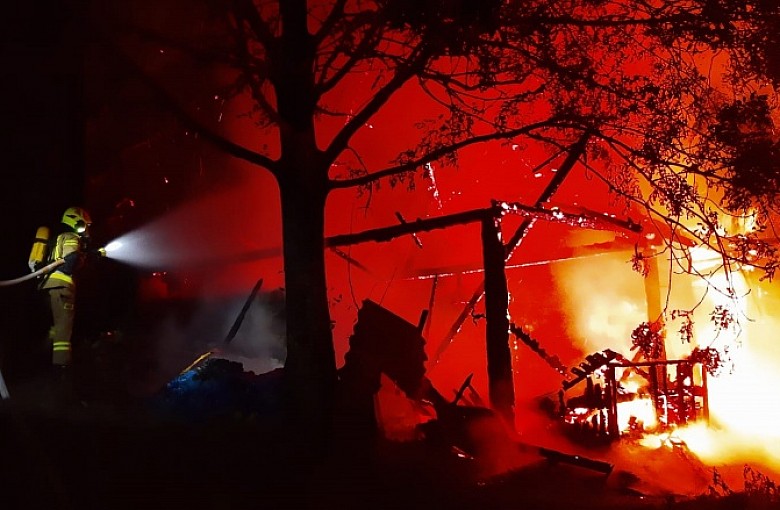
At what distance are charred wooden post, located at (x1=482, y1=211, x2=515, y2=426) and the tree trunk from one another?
2.60 meters

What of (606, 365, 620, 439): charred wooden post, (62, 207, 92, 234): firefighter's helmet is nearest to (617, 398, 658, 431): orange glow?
(606, 365, 620, 439): charred wooden post

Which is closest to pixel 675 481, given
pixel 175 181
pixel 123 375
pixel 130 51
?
pixel 123 375

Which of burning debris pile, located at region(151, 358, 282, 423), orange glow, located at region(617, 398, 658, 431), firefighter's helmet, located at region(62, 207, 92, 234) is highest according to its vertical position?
firefighter's helmet, located at region(62, 207, 92, 234)

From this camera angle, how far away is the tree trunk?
7195 mm

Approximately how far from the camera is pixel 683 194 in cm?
Result: 749

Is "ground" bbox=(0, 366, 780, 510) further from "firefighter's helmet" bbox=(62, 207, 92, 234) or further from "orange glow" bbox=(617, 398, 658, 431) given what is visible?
"firefighter's helmet" bbox=(62, 207, 92, 234)

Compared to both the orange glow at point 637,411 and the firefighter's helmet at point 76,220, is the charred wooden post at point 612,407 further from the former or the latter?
the firefighter's helmet at point 76,220

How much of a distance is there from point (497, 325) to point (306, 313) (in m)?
2.98

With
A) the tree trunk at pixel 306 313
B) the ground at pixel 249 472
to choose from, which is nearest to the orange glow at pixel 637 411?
the ground at pixel 249 472

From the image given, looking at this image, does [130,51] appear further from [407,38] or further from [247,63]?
[407,38]

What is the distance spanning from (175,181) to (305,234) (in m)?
8.22

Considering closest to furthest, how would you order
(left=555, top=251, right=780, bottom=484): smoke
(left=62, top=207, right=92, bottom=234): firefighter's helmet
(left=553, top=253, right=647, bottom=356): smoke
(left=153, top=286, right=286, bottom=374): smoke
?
(left=62, top=207, right=92, bottom=234): firefighter's helmet → (left=153, top=286, right=286, bottom=374): smoke → (left=555, top=251, right=780, bottom=484): smoke → (left=553, top=253, right=647, bottom=356): smoke

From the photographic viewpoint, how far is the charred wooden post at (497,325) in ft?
28.5

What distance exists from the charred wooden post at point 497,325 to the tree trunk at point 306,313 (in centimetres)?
260
